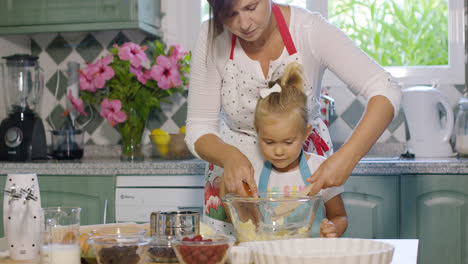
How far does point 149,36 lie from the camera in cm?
310

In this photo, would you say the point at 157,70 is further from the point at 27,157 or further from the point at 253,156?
the point at 253,156

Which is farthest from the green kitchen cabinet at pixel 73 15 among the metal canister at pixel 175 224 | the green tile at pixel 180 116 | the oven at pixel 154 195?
the metal canister at pixel 175 224

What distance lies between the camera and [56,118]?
3.22 metres

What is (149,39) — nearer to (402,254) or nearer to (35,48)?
(35,48)

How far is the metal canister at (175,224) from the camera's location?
3.62ft

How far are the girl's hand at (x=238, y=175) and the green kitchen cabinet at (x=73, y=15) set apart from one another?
4.93ft

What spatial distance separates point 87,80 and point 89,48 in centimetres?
37

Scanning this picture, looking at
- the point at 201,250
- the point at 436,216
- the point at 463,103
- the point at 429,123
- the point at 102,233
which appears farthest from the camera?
the point at 463,103

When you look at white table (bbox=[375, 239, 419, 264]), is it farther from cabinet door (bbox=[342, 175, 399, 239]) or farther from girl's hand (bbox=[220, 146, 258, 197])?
cabinet door (bbox=[342, 175, 399, 239])

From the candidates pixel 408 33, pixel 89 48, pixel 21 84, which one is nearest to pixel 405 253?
pixel 408 33

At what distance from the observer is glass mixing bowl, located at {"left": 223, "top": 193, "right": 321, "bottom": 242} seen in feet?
3.38

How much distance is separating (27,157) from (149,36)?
0.88 meters

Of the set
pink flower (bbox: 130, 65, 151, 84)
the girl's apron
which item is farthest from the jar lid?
pink flower (bbox: 130, 65, 151, 84)

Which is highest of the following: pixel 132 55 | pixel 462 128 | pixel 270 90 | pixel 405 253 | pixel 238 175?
pixel 132 55
